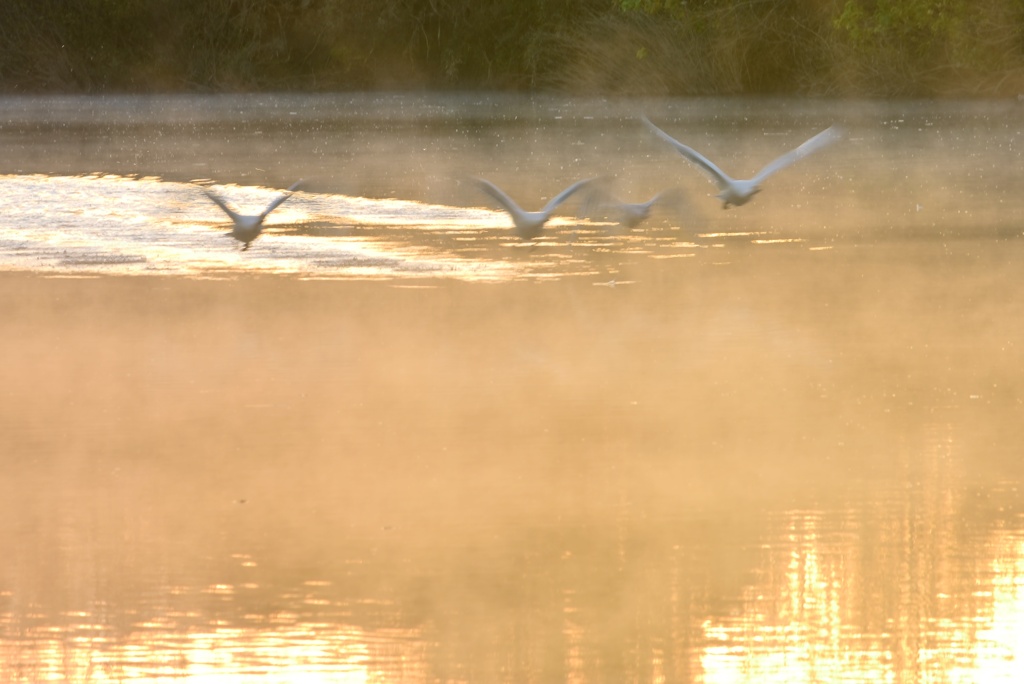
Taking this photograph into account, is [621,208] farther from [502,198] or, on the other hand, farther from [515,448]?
[515,448]

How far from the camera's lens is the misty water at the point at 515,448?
5004 millimetres

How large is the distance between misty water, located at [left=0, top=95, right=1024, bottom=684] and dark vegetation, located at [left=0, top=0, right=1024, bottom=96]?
17.0m

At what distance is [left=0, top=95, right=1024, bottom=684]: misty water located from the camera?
500 centimetres

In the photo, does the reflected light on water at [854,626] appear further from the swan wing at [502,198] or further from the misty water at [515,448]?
the swan wing at [502,198]

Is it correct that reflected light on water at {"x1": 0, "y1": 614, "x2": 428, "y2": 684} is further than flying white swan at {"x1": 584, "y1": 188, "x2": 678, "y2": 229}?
No

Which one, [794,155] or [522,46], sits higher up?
[522,46]

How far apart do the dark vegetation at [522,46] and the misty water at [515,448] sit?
1701cm

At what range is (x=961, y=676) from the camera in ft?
15.3

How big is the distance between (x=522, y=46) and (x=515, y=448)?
103 ft

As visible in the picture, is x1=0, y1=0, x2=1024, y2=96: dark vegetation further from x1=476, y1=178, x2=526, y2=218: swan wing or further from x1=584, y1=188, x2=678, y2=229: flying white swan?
x1=476, y1=178, x2=526, y2=218: swan wing

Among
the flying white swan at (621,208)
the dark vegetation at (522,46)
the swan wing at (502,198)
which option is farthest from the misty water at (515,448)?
the dark vegetation at (522,46)

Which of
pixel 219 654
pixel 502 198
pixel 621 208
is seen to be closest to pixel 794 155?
pixel 621 208

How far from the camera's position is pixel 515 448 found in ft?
22.7

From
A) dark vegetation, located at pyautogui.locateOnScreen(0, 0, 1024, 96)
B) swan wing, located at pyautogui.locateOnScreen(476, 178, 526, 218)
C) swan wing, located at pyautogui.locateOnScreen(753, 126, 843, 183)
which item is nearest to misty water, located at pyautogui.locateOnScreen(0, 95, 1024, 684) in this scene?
swan wing, located at pyautogui.locateOnScreen(476, 178, 526, 218)
